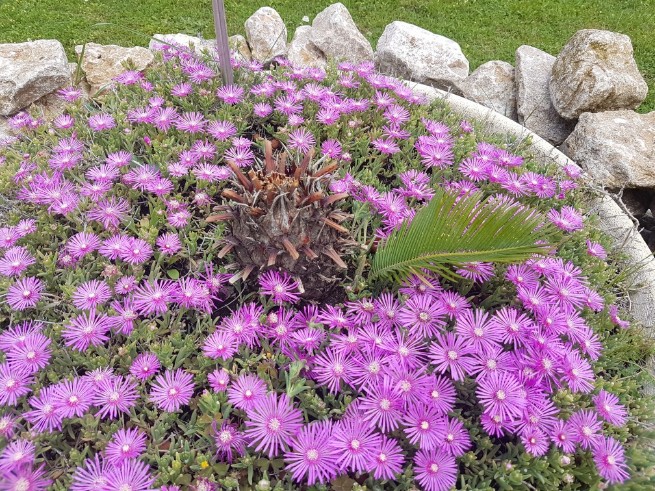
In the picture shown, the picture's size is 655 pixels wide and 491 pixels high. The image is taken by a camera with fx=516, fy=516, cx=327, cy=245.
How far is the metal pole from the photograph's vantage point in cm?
197

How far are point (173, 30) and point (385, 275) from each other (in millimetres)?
5255

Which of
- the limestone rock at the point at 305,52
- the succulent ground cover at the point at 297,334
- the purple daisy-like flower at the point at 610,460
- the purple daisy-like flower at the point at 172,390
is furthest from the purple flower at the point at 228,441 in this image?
the limestone rock at the point at 305,52

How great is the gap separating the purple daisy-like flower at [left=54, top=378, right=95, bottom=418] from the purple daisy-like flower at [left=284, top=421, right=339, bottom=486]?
20.9 inches

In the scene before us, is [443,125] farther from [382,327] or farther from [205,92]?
[382,327]

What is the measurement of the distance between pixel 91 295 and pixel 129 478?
1.79 ft

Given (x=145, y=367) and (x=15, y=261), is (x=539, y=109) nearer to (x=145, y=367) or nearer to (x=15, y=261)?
(x=145, y=367)

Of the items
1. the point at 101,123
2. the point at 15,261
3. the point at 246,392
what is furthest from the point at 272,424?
the point at 101,123

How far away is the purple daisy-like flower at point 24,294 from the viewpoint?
1.53 meters

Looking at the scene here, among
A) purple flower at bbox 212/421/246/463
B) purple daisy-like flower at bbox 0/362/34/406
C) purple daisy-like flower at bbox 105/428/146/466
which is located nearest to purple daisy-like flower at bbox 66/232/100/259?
purple daisy-like flower at bbox 0/362/34/406

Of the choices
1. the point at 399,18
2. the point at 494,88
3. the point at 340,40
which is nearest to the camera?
the point at 494,88

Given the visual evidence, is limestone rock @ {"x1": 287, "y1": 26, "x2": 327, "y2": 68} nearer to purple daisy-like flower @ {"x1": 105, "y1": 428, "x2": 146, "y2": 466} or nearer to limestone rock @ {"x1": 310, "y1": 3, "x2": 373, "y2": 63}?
limestone rock @ {"x1": 310, "y1": 3, "x2": 373, "y2": 63}

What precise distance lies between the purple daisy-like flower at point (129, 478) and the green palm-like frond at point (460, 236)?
85cm

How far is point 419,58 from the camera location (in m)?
3.63

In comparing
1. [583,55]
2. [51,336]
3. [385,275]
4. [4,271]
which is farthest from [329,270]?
[583,55]
